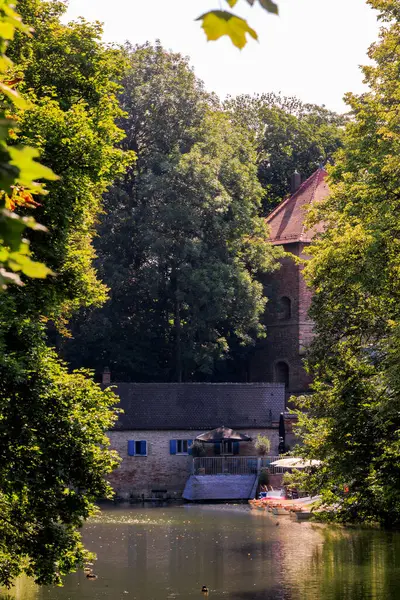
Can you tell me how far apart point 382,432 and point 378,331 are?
2.22m

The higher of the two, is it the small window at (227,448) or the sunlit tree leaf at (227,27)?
the small window at (227,448)

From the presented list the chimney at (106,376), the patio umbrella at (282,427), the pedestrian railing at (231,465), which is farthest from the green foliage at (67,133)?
the patio umbrella at (282,427)

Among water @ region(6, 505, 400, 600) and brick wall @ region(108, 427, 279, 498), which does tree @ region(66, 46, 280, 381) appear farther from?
water @ region(6, 505, 400, 600)

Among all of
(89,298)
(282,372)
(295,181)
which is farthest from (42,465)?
(295,181)

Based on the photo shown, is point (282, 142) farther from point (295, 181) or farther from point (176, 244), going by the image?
point (176, 244)

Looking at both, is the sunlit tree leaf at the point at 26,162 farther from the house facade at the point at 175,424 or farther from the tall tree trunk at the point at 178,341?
the tall tree trunk at the point at 178,341

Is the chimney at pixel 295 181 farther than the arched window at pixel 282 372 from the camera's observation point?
Yes

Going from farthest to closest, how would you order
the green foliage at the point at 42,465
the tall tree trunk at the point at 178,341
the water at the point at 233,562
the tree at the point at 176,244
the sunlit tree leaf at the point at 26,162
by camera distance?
1. the tall tree trunk at the point at 178,341
2. the tree at the point at 176,244
3. the water at the point at 233,562
4. the green foliage at the point at 42,465
5. the sunlit tree leaf at the point at 26,162

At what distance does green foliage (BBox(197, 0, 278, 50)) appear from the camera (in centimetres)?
240

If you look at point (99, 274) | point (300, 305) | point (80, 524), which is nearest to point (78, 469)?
point (80, 524)

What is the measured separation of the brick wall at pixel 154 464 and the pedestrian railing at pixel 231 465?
4.11 ft

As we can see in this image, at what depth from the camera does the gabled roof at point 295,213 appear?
66625 millimetres

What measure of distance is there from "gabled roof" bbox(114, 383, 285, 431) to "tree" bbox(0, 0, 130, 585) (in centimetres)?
3643

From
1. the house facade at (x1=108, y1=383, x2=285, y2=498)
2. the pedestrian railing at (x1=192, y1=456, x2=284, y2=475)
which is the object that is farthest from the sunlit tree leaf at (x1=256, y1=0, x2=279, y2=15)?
the house facade at (x1=108, y1=383, x2=285, y2=498)
